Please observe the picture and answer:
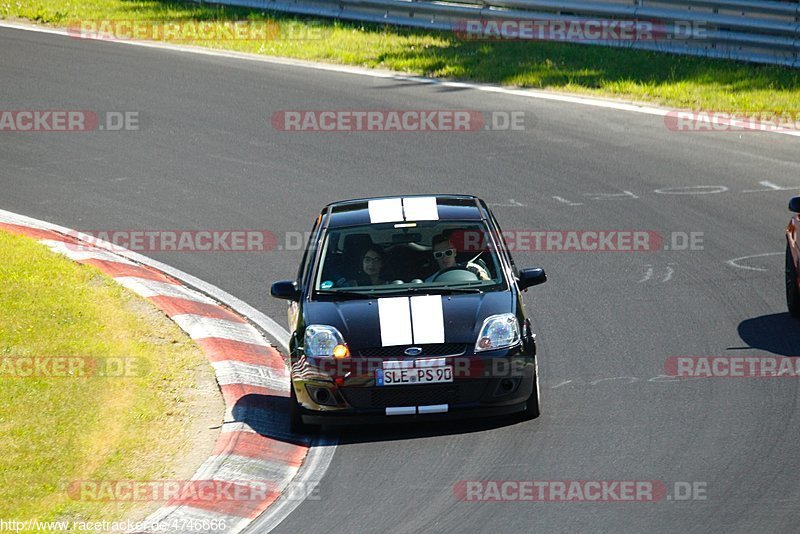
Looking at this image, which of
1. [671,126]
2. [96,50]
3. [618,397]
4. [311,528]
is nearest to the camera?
[311,528]

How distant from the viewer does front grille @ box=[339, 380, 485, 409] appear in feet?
27.5

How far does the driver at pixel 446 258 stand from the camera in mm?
9326

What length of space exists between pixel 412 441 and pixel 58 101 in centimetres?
1206

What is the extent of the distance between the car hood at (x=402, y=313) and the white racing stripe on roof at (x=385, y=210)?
96cm

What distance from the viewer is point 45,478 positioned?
7.75 metres

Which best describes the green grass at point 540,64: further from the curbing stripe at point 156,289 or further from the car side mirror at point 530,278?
the car side mirror at point 530,278

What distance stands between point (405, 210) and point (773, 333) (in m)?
3.19

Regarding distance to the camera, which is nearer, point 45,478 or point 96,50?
point 45,478

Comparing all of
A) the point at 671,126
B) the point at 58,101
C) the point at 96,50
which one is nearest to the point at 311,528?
the point at 671,126

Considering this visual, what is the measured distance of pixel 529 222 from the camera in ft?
45.0

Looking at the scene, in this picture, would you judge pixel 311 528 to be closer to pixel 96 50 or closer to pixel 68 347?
pixel 68 347

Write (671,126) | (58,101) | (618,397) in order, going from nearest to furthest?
(618,397), (671,126), (58,101)

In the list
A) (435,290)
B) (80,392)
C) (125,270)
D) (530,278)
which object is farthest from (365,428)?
(125,270)

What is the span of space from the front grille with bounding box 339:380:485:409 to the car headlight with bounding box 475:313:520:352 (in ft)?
0.92
